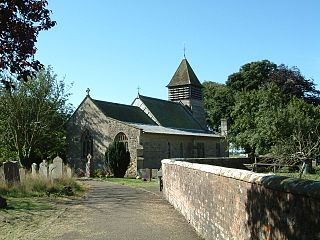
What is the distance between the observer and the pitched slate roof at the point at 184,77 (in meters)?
54.1

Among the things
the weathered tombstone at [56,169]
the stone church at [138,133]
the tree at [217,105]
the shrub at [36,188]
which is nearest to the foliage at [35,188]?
the shrub at [36,188]

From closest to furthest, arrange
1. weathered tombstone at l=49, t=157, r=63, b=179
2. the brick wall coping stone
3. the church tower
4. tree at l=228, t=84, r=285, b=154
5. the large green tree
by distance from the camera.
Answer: the brick wall coping stone
weathered tombstone at l=49, t=157, r=63, b=179
the large green tree
tree at l=228, t=84, r=285, b=154
the church tower

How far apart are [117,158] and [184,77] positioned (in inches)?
804

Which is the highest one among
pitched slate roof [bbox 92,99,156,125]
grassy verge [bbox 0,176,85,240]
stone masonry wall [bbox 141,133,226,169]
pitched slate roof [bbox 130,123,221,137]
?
pitched slate roof [bbox 92,99,156,125]

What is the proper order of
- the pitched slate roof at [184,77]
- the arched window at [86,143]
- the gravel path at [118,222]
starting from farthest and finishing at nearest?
1. the pitched slate roof at [184,77]
2. the arched window at [86,143]
3. the gravel path at [118,222]

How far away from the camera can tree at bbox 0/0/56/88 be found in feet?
20.3

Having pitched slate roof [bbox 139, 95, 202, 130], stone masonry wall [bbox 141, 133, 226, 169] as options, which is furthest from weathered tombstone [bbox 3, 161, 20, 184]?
pitched slate roof [bbox 139, 95, 202, 130]

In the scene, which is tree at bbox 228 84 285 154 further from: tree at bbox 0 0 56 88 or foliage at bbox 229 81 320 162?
tree at bbox 0 0 56 88

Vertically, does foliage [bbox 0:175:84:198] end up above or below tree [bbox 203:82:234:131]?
below

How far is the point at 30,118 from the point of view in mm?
38656

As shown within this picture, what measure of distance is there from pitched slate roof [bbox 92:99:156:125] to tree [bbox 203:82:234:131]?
83.3 ft

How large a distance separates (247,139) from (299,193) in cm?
3632

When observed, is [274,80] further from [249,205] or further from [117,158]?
[249,205]

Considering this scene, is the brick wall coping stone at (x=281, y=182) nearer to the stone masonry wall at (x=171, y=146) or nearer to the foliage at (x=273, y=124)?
the foliage at (x=273, y=124)
